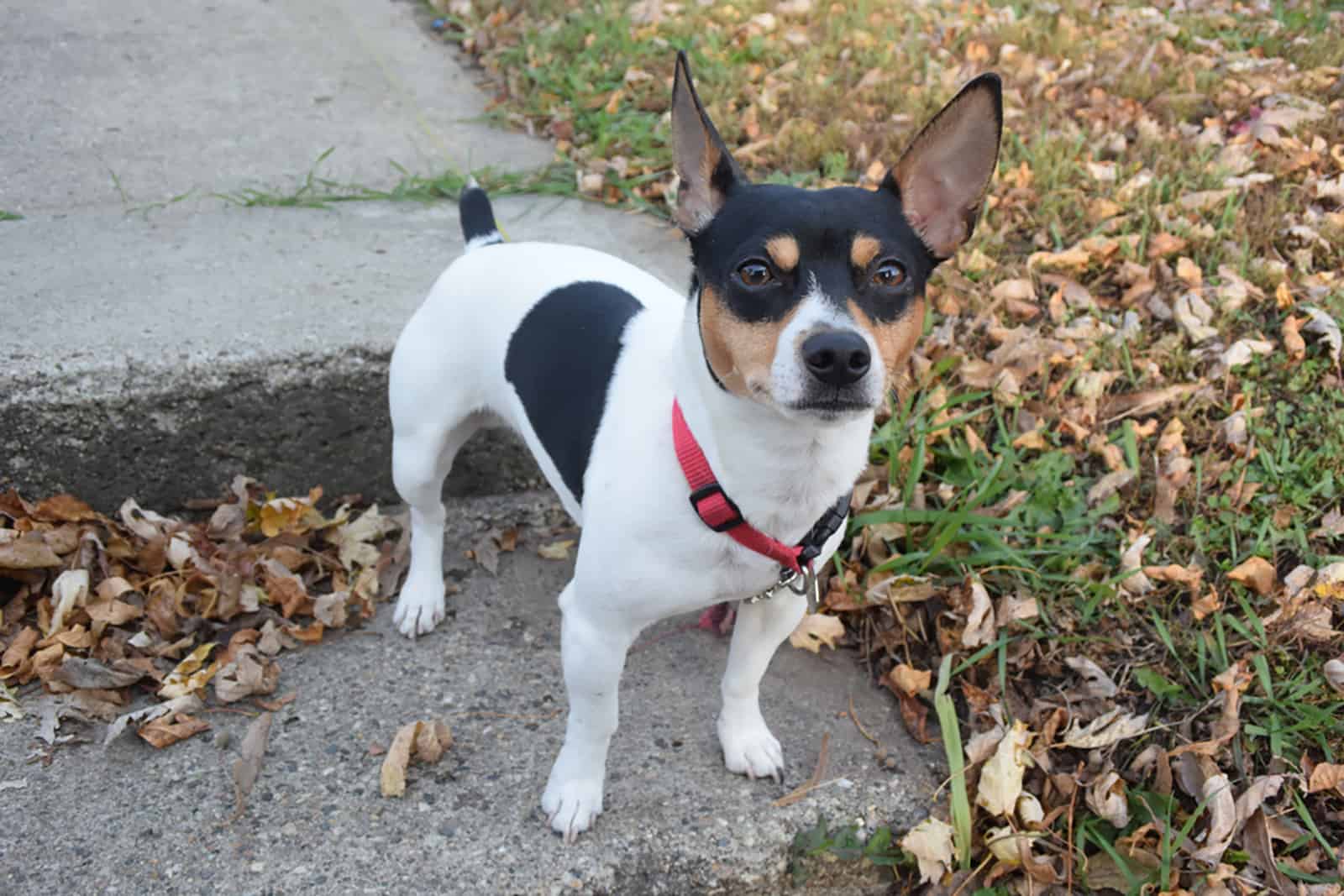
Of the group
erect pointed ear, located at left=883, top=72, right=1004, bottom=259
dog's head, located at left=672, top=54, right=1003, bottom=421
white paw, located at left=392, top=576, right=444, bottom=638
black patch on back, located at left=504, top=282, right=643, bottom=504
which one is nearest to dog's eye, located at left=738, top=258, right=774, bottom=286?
dog's head, located at left=672, top=54, right=1003, bottom=421

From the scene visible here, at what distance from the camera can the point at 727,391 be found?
2016 mm

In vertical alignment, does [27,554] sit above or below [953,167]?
below

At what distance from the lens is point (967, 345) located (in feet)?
12.1

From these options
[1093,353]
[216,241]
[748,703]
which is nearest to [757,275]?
[748,703]

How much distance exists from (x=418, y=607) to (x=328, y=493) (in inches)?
25.1

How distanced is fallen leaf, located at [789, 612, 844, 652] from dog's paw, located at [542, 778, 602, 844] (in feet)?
A: 2.67

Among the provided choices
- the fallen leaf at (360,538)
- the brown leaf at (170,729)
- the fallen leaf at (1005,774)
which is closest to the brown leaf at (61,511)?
the fallen leaf at (360,538)

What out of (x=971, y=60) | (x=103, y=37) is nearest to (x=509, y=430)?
(x=971, y=60)

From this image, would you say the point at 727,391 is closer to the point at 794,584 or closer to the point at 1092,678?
the point at 794,584

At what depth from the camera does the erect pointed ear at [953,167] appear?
80.5 inches

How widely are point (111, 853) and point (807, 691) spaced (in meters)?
1.78

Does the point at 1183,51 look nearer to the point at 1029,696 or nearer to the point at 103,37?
the point at 1029,696

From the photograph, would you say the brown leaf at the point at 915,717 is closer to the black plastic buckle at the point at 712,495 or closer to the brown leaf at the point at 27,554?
the black plastic buckle at the point at 712,495

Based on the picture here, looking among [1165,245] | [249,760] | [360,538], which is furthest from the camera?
[1165,245]
